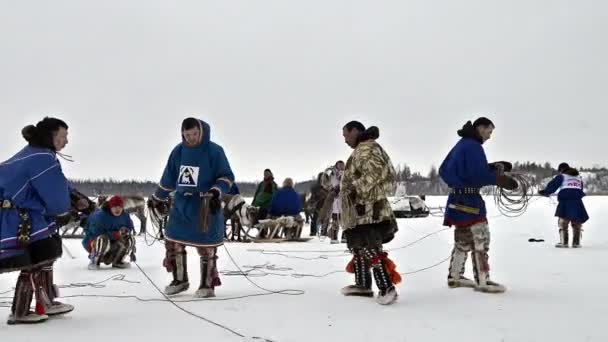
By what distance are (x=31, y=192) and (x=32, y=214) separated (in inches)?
6.2

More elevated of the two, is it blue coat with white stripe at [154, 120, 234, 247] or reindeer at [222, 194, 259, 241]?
blue coat with white stripe at [154, 120, 234, 247]

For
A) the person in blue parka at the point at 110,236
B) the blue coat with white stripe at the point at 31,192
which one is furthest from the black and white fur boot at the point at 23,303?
the person in blue parka at the point at 110,236

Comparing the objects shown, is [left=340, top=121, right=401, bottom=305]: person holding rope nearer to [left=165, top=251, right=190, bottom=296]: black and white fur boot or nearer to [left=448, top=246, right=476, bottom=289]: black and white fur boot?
[left=448, top=246, right=476, bottom=289]: black and white fur boot

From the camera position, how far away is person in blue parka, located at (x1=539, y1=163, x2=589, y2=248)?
10086 millimetres

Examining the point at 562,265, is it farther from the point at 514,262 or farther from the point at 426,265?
the point at 426,265

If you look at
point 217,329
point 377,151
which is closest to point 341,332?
point 217,329

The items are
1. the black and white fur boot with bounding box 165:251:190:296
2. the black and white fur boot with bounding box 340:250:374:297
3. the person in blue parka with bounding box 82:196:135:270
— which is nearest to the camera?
the black and white fur boot with bounding box 340:250:374:297

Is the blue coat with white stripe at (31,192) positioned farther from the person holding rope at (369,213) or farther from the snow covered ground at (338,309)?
the person holding rope at (369,213)

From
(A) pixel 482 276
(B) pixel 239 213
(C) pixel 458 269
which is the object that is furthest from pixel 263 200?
(A) pixel 482 276

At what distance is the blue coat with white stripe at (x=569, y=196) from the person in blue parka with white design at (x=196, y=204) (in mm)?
6849

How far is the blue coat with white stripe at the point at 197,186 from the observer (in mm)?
5184

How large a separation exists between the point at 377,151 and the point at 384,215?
554 millimetres

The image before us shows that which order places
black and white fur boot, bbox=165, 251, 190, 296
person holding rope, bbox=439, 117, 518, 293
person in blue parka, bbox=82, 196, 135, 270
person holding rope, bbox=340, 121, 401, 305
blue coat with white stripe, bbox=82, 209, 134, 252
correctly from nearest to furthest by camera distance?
person holding rope, bbox=340, 121, 401, 305 → person holding rope, bbox=439, 117, 518, 293 → black and white fur boot, bbox=165, 251, 190, 296 → person in blue parka, bbox=82, 196, 135, 270 → blue coat with white stripe, bbox=82, 209, 134, 252

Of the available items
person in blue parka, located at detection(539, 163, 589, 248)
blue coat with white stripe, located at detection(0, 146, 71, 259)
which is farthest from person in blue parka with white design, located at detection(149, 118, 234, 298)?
person in blue parka, located at detection(539, 163, 589, 248)
